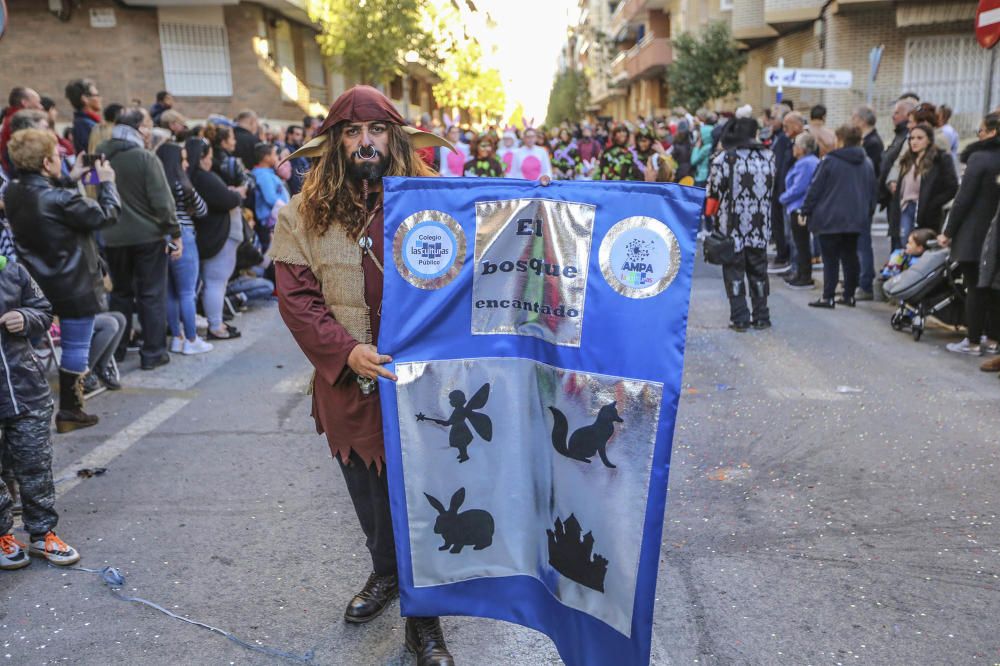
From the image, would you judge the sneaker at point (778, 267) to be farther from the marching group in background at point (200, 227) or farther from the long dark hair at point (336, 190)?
the long dark hair at point (336, 190)

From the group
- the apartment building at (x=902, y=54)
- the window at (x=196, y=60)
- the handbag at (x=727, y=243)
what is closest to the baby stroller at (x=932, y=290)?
the handbag at (x=727, y=243)

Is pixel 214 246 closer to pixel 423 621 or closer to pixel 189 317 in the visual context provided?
pixel 189 317

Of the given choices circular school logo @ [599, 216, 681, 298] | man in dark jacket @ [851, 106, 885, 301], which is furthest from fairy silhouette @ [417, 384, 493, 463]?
man in dark jacket @ [851, 106, 885, 301]

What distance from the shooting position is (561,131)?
22.7 metres

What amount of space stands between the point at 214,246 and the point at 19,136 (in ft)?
10.1

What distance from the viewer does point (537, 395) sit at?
8.84 ft

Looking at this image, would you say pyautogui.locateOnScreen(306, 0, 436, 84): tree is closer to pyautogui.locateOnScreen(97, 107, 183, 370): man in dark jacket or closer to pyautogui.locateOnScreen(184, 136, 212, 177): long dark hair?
pyautogui.locateOnScreen(184, 136, 212, 177): long dark hair

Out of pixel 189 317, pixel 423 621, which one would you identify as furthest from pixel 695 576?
pixel 189 317

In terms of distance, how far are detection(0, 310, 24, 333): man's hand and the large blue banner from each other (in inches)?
85.0

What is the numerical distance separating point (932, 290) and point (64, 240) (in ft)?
23.5

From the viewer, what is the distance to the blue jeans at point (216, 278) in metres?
8.32

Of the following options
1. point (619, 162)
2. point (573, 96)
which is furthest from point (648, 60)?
point (619, 162)

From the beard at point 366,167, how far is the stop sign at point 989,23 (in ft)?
21.5

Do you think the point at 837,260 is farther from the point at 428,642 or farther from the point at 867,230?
the point at 428,642
